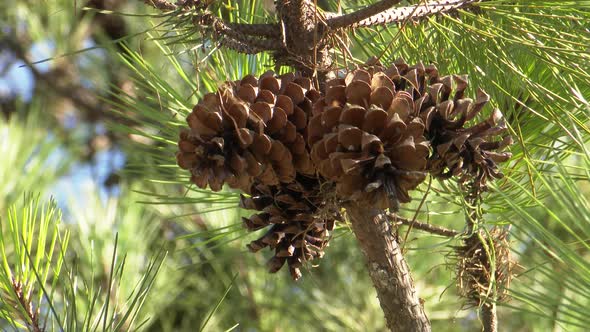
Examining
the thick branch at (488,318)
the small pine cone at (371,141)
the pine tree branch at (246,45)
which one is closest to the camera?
the small pine cone at (371,141)

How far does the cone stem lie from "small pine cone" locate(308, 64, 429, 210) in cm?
11

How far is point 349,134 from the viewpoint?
0.61 m

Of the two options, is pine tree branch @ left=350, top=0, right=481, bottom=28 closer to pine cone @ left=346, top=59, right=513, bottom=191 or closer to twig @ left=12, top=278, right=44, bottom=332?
pine cone @ left=346, top=59, right=513, bottom=191

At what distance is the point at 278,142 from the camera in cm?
64

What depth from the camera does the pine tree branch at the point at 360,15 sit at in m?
0.68

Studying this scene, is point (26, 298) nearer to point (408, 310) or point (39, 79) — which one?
point (408, 310)

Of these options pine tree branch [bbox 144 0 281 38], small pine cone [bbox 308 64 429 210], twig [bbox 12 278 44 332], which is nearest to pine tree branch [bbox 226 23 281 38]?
pine tree branch [bbox 144 0 281 38]

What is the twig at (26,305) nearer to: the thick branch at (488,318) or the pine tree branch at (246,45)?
the pine tree branch at (246,45)

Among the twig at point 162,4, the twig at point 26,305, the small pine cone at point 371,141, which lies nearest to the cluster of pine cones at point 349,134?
the small pine cone at point 371,141

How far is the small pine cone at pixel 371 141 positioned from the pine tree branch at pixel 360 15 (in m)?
0.07

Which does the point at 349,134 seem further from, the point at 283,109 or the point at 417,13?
the point at 417,13

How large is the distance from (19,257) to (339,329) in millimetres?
846

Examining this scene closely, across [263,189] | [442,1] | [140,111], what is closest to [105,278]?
[140,111]

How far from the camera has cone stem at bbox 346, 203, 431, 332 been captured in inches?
28.5
